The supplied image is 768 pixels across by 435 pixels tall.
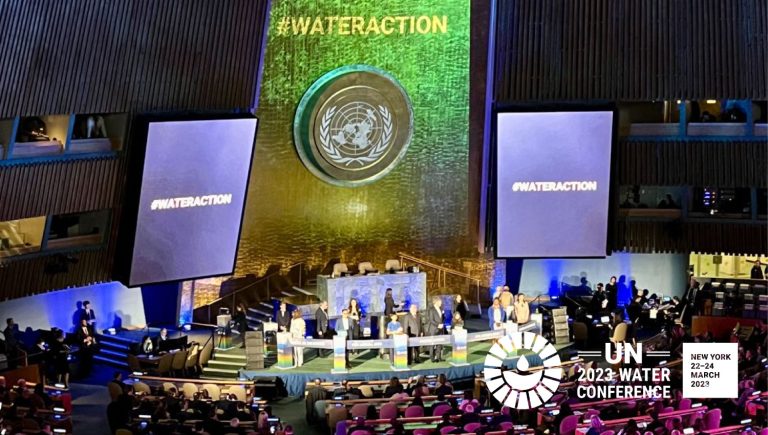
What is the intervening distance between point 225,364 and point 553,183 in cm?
744

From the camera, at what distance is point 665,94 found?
28812mm

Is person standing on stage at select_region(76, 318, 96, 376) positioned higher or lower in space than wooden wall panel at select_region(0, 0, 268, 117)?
lower

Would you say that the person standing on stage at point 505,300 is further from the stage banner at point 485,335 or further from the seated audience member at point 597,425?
the seated audience member at point 597,425

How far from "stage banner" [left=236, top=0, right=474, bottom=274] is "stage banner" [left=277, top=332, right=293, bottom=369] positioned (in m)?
3.96

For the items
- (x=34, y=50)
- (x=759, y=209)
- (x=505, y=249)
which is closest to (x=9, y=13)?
(x=34, y=50)

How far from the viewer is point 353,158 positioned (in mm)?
32281

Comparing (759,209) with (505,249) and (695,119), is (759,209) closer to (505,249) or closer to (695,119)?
(695,119)

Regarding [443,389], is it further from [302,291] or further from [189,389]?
[302,291]

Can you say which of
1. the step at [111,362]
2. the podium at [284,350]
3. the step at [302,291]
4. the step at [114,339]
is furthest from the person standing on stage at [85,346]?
the step at [302,291]

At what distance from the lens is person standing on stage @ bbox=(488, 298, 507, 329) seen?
2952 centimetres

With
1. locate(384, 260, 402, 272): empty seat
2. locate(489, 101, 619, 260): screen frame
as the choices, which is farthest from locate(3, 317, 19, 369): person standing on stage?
locate(489, 101, 619, 260): screen frame

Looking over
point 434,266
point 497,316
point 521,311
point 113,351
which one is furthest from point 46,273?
point 434,266

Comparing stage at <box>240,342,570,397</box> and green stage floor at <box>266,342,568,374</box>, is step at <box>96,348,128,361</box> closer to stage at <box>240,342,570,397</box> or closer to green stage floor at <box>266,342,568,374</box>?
stage at <box>240,342,570,397</box>

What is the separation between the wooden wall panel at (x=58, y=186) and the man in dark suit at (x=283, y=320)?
→ 13.4 feet
